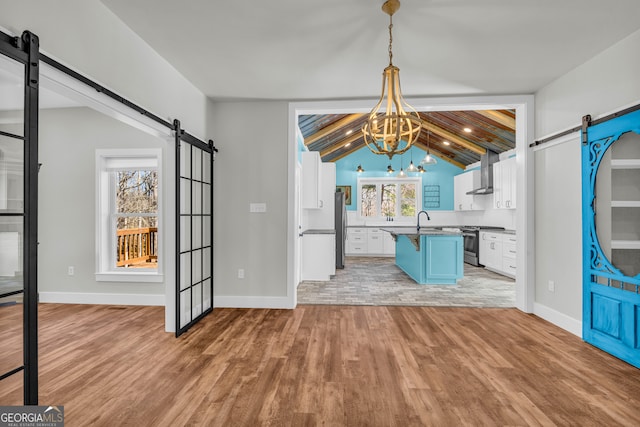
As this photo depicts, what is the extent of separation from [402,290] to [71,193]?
16.1 ft

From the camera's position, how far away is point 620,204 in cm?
271

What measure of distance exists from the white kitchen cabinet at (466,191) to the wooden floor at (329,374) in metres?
4.85

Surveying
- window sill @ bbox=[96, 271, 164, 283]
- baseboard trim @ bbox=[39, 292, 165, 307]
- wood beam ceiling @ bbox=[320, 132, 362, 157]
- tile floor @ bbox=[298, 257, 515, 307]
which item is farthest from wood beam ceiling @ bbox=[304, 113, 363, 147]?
baseboard trim @ bbox=[39, 292, 165, 307]

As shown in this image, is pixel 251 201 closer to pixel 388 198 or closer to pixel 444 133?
pixel 444 133

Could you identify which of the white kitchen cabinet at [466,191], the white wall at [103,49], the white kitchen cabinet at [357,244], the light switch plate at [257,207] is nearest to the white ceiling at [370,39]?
the white wall at [103,49]

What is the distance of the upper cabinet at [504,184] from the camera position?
20.4 ft

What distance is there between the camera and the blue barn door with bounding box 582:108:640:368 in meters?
2.57

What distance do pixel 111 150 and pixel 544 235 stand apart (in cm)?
546

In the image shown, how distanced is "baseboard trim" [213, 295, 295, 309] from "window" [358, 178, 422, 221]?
602 centimetres

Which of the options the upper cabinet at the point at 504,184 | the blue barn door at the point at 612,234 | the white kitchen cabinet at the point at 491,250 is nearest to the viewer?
the blue barn door at the point at 612,234

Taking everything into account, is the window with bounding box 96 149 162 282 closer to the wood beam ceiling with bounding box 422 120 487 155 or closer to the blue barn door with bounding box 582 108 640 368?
the blue barn door with bounding box 582 108 640 368

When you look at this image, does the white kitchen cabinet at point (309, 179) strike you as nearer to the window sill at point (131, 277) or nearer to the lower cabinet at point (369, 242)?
the window sill at point (131, 277)

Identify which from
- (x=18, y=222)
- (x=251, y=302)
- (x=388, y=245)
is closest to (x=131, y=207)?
(x=251, y=302)

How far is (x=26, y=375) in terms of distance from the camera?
1.59 m
